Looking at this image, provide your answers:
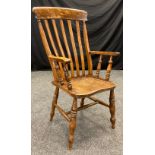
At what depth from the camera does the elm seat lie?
125 cm

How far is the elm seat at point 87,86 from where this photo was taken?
125 centimetres

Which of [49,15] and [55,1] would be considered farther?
[55,1]

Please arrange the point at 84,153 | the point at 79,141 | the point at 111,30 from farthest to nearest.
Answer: the point at 111,30 → the point at 79,141 → the point at 84,153

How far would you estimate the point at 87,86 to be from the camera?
1.39 metres

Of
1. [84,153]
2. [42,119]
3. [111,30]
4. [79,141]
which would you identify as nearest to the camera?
[84,153]

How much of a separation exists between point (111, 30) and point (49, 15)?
85.6 inches
